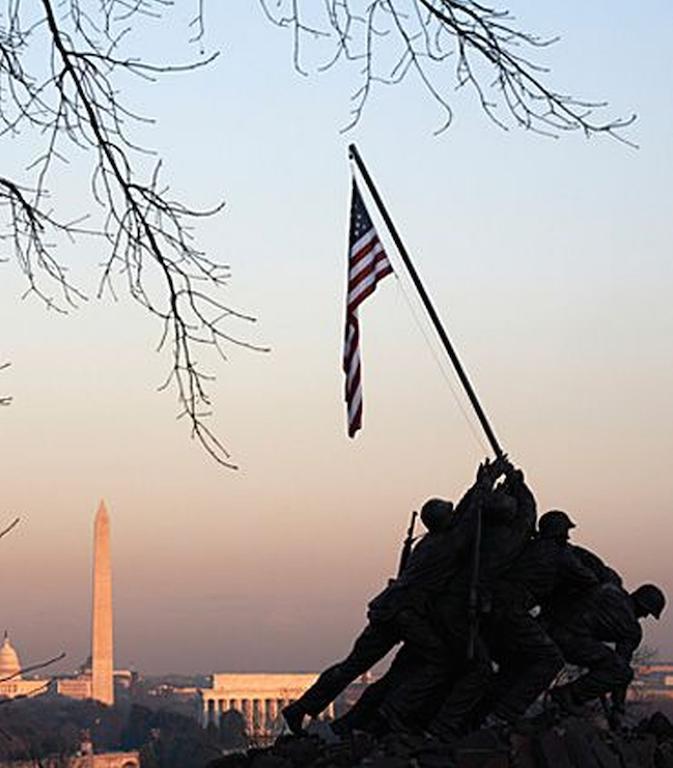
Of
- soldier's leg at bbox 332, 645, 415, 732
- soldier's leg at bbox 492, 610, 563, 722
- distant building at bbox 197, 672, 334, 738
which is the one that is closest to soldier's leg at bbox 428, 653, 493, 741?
soldier's leg at bbox 492, 610, 563, 722

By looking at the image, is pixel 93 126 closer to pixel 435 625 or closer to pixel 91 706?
pixel 435 625

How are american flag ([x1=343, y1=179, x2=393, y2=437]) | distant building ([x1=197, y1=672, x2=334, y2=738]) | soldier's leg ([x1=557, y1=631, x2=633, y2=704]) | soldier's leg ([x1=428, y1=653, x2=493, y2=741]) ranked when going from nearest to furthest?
soldier's leg ([x1=428, y1=653, x2=493, y2=741])
soldier's leg ([x1=557, y1=631, x2=633, y2=704])
american flag ([x1=343, y1=179, x2=393, y2=437])
distant building ([x1=197, y1=672, x2=334, y2=738])

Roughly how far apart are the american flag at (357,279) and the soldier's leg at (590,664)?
209 centimetres

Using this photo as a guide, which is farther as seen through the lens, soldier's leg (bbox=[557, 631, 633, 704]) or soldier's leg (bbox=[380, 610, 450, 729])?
soldier's leg (bbox=[557, 631, 633, 704])

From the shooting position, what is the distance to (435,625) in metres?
14.4

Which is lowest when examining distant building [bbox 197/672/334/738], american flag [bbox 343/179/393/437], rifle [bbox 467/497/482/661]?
distant building [bbox 197/672/334/738]

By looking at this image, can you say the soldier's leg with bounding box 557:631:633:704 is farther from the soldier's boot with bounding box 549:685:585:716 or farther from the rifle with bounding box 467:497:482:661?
the rifle with bounding box 467:497:482:661

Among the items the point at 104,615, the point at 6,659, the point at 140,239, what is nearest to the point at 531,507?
the point at 140,239

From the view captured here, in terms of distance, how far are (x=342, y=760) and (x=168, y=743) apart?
155ft

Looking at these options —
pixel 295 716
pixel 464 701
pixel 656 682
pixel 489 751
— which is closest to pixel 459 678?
pixel 464 701

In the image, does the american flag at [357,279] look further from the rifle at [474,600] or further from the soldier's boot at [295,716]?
the soldier's boot at [295,716]

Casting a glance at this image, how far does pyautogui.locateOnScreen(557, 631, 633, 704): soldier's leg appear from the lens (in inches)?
575

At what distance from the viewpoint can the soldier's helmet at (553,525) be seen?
47.9ft

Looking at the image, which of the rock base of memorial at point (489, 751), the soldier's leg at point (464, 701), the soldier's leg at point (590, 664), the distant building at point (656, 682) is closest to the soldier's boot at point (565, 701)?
the soldier's leg at point (590, 664)
